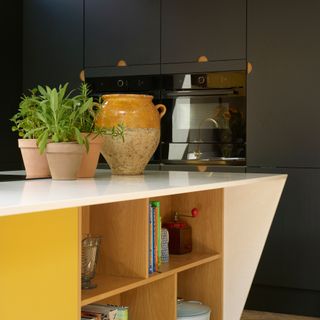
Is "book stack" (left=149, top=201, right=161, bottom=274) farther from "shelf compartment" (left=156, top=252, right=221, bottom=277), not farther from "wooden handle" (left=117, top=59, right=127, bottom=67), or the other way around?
"wooden handle" (left=117, top=59, right=127, bottom=67)

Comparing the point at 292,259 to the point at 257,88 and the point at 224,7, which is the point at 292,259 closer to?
the point at 257,88

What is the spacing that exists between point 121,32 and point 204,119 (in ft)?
2.84

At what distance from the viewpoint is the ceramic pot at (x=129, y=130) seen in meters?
2.70

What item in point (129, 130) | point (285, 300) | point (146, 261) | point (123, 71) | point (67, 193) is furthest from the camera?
point (123, 71)

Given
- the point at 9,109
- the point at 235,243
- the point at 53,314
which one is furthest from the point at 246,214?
the point at 9,109

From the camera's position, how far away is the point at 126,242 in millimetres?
2385

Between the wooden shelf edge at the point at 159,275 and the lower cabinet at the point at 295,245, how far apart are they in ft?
4.29

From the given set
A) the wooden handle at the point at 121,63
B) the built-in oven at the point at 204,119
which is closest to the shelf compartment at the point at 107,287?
the built-in oven at the point at 204,119

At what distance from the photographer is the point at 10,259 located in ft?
5.89

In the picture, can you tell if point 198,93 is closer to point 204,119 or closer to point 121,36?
point 204,119

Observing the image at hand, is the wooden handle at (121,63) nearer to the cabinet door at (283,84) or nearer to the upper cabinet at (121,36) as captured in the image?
the upper cabinet at (121,36)

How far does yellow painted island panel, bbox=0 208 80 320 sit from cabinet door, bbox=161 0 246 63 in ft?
8.80

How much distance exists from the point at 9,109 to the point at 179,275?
7.59 feet

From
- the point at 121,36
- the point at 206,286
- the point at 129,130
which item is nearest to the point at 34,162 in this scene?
the point at 129,130
